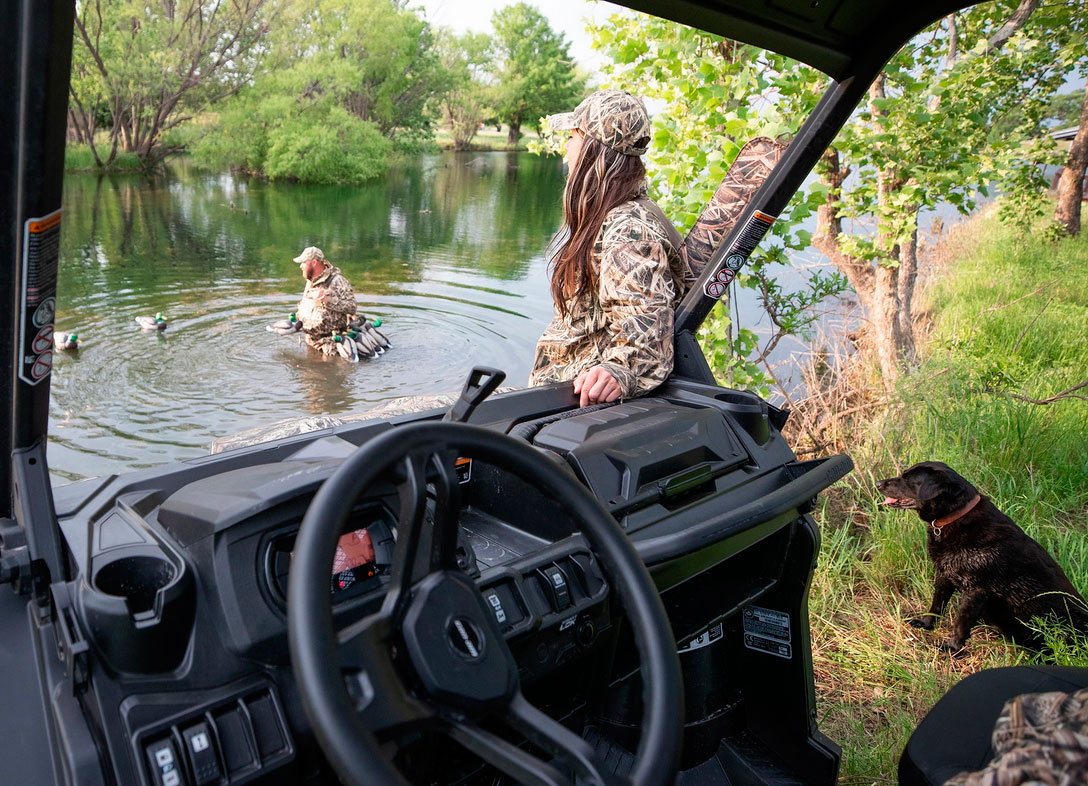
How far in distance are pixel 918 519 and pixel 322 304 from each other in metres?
9.19

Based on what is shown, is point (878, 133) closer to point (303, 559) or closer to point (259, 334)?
point (303, 559)

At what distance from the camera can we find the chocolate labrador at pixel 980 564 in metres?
2.71

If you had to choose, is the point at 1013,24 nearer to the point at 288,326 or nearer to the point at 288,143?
the point at 288,326

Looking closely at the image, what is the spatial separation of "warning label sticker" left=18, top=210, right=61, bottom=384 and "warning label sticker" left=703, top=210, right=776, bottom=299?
1.77 metres

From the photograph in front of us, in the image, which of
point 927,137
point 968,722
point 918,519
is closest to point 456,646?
point 968,722

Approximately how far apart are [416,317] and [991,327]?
9225mm

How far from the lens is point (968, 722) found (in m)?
1.46

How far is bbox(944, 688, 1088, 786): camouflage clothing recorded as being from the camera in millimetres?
919

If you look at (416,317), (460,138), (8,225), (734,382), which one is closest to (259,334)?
A: (416,317)

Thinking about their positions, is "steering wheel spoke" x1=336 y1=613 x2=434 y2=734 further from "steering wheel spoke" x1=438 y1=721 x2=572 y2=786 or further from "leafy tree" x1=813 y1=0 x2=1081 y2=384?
"leafy tree" x1=813 y1=0 x2=1081 y2=384

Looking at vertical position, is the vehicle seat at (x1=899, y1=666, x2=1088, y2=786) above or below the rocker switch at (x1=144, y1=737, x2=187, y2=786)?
below

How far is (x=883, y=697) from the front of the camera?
2.57 metres

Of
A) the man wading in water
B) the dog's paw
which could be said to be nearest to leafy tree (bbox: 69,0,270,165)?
the man wading in water

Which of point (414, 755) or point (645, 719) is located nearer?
point (645, 719)
